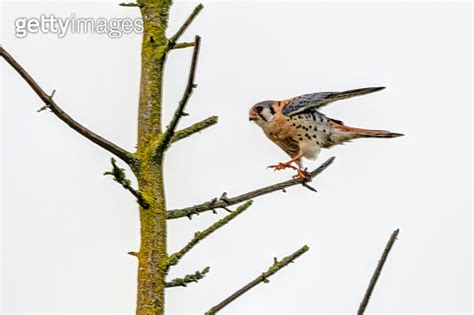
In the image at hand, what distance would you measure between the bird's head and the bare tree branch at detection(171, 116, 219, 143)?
3.88 m

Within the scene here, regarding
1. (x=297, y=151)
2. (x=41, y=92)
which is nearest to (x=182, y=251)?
(x=41, y=92)

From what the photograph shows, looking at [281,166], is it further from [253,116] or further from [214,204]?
[214,204]

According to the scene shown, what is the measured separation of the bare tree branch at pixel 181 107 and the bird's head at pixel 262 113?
405 centimetres

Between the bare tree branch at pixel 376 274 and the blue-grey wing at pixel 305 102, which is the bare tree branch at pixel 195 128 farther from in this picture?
the blue-grey wing at pixel 305 102

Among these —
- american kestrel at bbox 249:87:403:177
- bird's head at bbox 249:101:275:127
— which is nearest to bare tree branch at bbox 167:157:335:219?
american kestrel at bbox 249:87:403:177

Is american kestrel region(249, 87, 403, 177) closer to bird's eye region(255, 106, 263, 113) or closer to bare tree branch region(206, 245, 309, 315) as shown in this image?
bird's eye region(255, 106, 263, 113)

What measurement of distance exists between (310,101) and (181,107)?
13.2ft

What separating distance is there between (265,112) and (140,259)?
4.29m

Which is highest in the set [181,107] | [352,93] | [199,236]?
[352,93]

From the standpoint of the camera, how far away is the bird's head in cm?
773

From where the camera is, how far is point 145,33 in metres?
4.00

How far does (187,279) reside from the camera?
141 inches

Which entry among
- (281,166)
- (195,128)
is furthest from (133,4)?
(281,166)

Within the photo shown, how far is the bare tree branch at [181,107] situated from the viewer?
3047 millimetres
